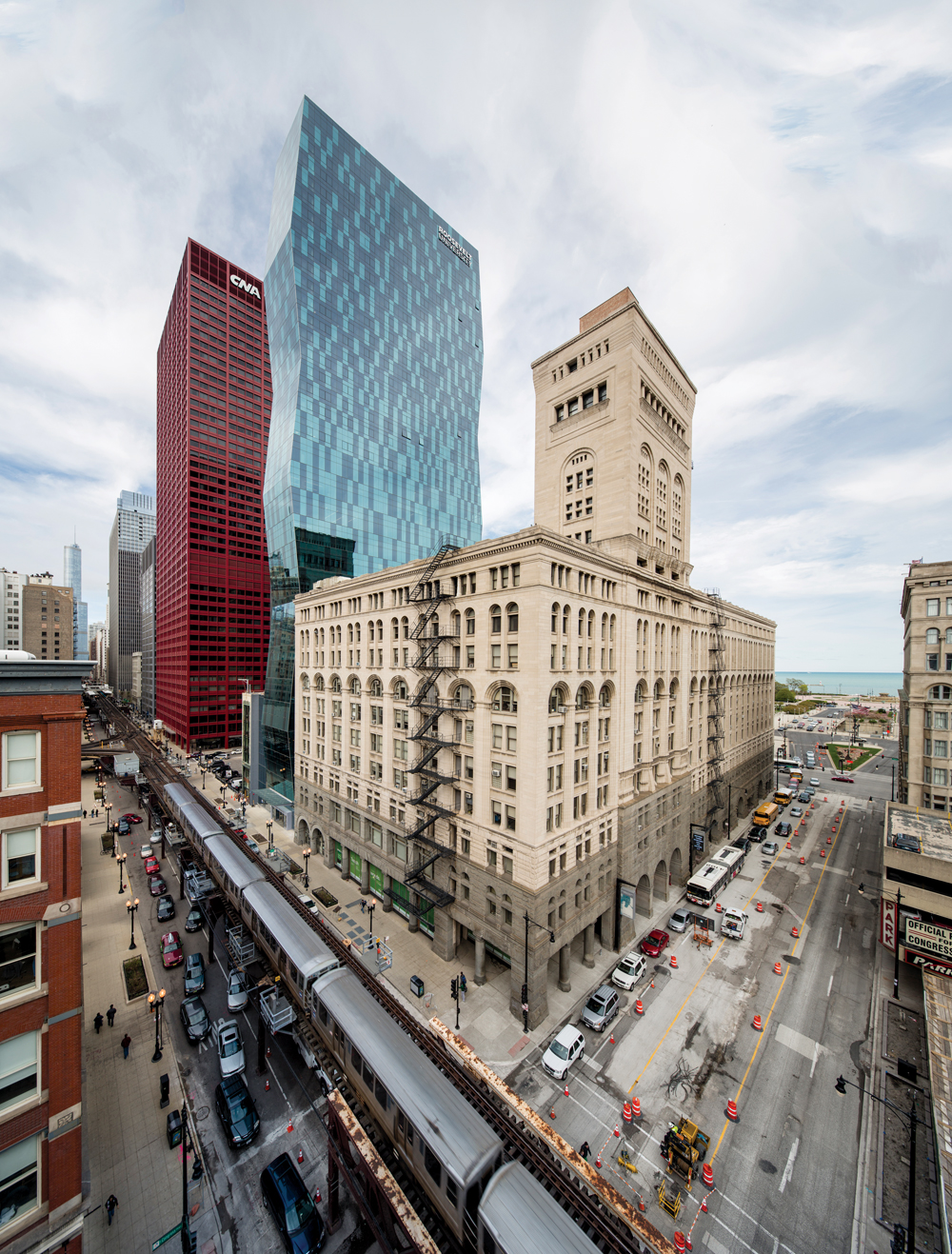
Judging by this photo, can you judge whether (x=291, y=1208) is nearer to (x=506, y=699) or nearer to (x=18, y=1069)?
(x=18, y=1069)

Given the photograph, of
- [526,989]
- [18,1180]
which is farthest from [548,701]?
[18,1180]

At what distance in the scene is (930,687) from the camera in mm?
39250

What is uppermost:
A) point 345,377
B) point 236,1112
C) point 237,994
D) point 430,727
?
point 345,377

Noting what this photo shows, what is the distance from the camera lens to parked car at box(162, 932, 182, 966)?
30.6m

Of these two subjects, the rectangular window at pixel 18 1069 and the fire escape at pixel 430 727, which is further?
the fire escape at pixel 430 727

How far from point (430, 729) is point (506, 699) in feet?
25.3

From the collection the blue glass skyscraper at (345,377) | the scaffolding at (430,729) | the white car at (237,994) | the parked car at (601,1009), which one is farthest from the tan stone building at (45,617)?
the parked car at (601,1009)

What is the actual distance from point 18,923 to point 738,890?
50.3 meters

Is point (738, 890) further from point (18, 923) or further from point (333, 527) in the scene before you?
point (333, 527)

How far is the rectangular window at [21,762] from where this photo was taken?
12758mm

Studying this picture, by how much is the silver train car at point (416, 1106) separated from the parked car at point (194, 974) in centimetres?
1344

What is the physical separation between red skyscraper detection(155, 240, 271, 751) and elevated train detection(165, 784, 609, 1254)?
285 feet

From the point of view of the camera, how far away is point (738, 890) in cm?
4188

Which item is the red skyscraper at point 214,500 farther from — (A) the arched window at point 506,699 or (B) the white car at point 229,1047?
(A) the arched window at point 506,699
